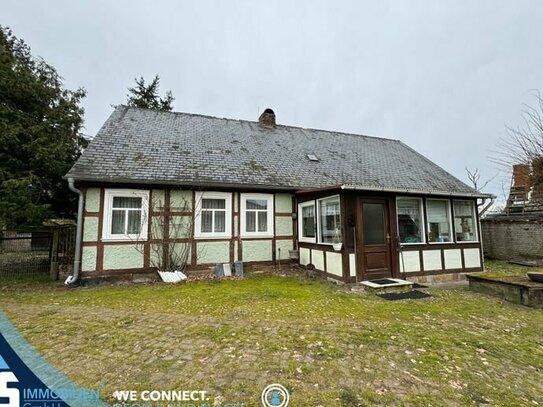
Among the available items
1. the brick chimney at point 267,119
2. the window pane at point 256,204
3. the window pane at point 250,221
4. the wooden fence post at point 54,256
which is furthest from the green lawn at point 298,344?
the brick chimney at point 267,119

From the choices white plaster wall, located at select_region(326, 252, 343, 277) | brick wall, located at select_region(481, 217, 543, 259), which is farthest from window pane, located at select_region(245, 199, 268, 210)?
brick wall, located at select_region(481, 217, 543, 259)

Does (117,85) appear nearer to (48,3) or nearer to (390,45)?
(48,3)

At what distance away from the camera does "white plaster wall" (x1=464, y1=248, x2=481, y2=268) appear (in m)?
8.09

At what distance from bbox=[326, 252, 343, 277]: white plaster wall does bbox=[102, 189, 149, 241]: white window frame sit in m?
5.37

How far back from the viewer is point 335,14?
9.64m

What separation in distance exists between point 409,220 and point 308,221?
9.98ft

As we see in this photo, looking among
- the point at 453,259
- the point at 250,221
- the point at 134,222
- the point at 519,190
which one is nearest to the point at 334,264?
the point at 250,221

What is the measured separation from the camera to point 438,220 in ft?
26.1

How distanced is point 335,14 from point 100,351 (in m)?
12.1

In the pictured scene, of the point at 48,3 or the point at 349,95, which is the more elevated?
the point at 349,95

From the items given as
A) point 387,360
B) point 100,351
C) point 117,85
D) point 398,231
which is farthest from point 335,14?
point 117,85

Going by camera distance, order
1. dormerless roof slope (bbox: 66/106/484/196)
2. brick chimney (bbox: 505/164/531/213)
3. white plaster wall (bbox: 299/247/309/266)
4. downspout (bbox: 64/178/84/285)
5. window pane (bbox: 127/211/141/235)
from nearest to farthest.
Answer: downspout (bbox: 64/178/84/285) < window pane (bbox: 127/211/141/235) < dormerless roof slope (bbox: 66/106/484/196) < white plaster wall (bbox: 299/247/309/266) < brick chimney (bbox: 505/164/531/213)

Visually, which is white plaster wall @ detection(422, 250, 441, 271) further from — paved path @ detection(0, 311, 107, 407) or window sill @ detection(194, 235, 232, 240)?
paved path @ detection(0, 311, 107, 407)

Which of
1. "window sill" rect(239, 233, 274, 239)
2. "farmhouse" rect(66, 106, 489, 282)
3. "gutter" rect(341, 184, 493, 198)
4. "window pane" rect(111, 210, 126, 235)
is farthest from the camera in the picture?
"window sill" rect(239, 233, 274, 239)
